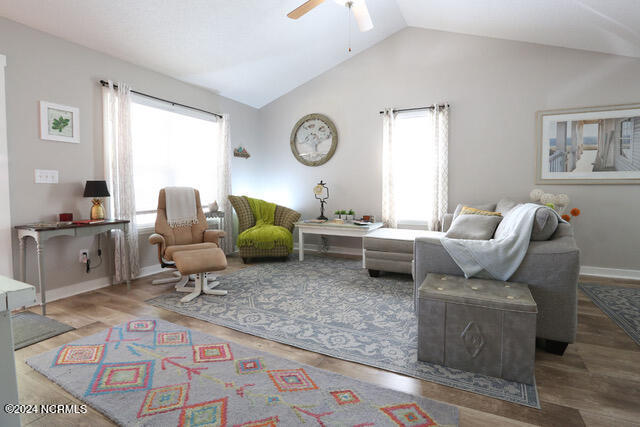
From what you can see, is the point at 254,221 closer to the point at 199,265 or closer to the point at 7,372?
the point at 199,265

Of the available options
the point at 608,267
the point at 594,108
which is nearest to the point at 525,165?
the point at 594,108

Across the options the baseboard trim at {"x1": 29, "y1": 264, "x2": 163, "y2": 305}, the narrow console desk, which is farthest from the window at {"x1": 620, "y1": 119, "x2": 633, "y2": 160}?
the baseboard trim at {"x1": 29, "y1": 264, "x2": 163, "y2": 305}

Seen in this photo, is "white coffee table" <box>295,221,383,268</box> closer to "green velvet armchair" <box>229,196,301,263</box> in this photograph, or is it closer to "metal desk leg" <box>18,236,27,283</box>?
"green velvet armchair" <box>229,196,301,263</box>

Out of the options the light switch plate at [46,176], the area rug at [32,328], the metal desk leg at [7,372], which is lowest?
the area rug at [32,328]

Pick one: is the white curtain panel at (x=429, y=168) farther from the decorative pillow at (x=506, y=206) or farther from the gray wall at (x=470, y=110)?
the decorative pillow at (x=506, y=206)

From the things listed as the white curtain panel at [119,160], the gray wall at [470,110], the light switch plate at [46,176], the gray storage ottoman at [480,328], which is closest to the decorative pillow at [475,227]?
the gray storage ottoman at [480,328]

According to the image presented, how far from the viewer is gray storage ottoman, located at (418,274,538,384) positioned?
1.70m

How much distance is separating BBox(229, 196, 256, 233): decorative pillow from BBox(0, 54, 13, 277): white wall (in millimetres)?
2425

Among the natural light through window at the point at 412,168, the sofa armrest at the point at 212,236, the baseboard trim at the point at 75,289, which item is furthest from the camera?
the natural light through window at the point at 412,168

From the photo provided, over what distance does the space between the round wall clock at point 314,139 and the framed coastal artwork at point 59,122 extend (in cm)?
308

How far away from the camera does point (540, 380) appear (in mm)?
1753

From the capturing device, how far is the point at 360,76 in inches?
Result: 196

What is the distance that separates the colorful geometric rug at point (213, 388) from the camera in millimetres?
1486

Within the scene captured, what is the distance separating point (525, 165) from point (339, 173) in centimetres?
257
